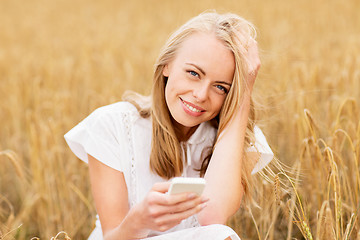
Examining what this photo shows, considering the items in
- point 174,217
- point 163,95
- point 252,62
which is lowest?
point 174,217

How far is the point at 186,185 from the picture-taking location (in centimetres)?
101

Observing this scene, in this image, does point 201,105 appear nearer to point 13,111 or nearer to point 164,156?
point 164,156

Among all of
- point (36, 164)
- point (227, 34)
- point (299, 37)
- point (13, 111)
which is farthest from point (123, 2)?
point (227, 34)

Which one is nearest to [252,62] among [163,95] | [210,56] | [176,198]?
[210,56]

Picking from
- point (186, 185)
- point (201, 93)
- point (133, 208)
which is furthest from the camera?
point (201, 93)

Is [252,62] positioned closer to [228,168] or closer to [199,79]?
[199,79]

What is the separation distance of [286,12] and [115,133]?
4381 mm

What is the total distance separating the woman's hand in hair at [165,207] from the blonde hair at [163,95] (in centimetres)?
39

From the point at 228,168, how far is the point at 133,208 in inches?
13.9

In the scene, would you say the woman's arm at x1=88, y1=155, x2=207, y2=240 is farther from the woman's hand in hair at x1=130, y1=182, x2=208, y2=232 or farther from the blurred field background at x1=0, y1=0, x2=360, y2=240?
the blurred field background at x1=0, y1=0, x2=360, y2=240

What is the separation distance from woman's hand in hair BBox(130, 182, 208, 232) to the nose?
1.14ft

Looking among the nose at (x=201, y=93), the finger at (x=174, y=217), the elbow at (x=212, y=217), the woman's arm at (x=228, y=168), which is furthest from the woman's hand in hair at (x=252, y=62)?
the finger at (x=174, y=217)

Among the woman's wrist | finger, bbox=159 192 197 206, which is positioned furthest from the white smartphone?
the woman's wrist

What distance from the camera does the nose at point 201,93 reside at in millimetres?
1382
